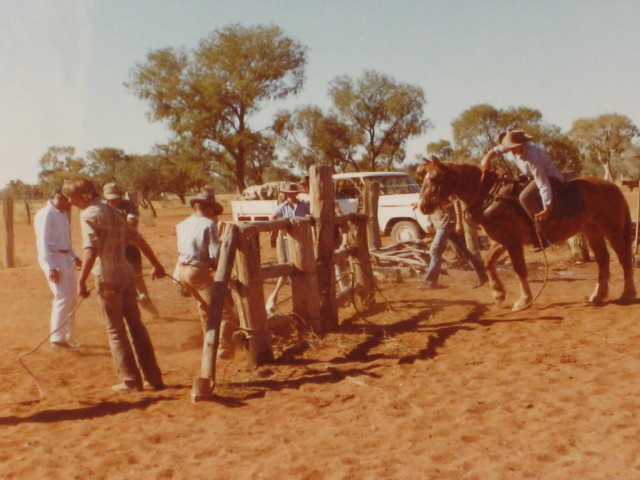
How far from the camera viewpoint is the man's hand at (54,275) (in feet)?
24.5

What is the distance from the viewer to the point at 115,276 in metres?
5.87

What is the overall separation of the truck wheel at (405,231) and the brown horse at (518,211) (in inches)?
293

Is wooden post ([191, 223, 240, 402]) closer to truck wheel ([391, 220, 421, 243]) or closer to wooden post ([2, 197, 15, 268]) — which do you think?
truck wheel ([391, 220, 421, 243])

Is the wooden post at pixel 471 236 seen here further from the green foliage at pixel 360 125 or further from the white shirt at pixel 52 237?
the green foliage at pixel 360 125

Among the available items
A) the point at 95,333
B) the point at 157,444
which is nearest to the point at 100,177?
the point at 95,333

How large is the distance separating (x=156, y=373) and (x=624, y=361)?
4.05 meters

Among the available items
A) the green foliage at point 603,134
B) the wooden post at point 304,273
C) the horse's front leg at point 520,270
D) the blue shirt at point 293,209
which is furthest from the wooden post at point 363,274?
the green foliage at point 603,134

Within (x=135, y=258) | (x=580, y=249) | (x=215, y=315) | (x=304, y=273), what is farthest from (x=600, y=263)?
(x=135, y=258)

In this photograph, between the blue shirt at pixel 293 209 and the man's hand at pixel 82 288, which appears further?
the blue shirt at pixel 293 209

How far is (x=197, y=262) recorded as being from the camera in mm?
6859

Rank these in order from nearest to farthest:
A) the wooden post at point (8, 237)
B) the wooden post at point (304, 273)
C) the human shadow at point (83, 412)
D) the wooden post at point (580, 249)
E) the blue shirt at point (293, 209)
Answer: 1. the human shadow at point (83, 412)
2. the wooden post at point (304, 273)
3. the blue shirt at point (293, 209)
4. the wooden post at point (580, 249)
5. the wooden post at point (8, 237)

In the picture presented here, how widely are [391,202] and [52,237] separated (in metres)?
10.2

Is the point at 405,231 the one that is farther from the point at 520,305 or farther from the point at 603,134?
the point at 603,134

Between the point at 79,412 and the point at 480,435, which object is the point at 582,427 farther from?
the point at 79,412
